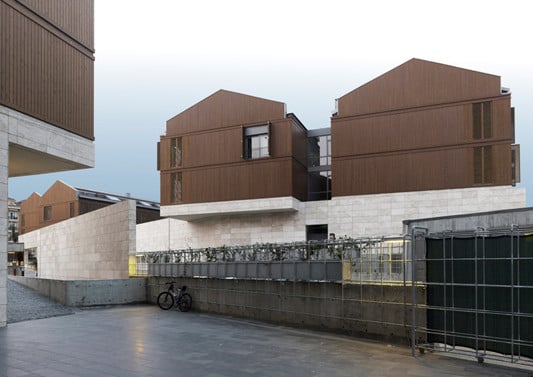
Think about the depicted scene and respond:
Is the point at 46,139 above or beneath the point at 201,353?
above

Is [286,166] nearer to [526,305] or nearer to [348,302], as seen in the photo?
[348,302]

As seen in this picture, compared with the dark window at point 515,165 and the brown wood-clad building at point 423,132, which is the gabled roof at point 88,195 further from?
the dark window at point 515,165

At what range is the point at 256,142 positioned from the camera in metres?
39.6

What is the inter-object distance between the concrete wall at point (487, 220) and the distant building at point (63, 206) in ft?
160

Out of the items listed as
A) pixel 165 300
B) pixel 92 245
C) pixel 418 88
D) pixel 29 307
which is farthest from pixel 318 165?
pixel 29 307

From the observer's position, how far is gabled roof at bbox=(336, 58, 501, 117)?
33438 mm

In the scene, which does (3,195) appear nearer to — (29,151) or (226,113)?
(29,151)

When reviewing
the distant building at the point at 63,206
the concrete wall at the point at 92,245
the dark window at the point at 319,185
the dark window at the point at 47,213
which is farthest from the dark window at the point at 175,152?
the dark window at the point at 47,213

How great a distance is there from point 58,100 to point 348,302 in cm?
1383

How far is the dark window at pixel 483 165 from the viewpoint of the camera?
108 feet

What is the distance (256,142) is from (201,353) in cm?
3009

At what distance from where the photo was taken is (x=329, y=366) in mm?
9258

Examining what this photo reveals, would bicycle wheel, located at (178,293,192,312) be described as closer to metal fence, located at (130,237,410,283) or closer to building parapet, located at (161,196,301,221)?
metal fence, located at (130,237,410,283)

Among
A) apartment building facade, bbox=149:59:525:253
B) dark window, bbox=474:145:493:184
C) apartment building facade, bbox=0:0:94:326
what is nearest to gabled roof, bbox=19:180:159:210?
apartment building facade, bbox=149:59:525:253
